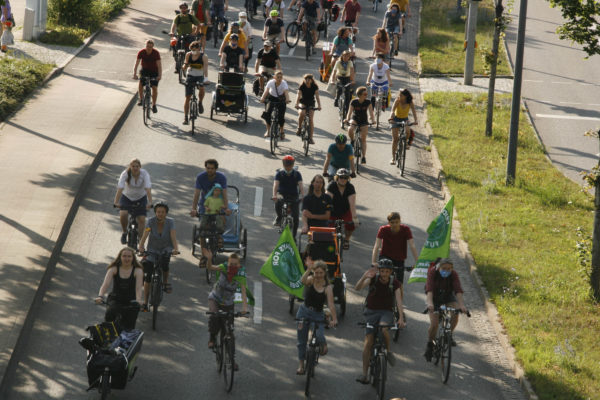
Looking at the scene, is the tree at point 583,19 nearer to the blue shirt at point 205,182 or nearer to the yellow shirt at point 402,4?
the blue shirt at point 205,182

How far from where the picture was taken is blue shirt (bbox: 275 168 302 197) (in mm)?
16203

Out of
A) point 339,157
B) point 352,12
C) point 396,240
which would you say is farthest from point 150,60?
point 352,12

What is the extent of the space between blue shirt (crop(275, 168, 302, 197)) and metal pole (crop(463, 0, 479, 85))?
13.4 m

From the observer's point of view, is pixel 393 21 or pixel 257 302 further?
pixel 393 21

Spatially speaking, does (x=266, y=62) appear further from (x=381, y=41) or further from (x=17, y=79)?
(x=17, y=79)

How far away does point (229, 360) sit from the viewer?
1165 centimetres

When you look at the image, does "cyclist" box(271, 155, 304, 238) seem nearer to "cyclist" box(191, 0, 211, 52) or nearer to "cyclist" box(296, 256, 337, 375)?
"cyclist" box(296, 256, 337, 375)

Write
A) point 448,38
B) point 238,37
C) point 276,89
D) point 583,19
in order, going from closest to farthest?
point 583,19 → point 276,89 → point 238,37 → point 448,38

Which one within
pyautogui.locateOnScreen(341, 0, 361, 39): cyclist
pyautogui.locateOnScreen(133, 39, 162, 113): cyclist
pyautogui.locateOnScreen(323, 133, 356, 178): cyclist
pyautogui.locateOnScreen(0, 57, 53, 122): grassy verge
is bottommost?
pyautogui.locateOnScreen(323, 133, 356, 178): cyclist

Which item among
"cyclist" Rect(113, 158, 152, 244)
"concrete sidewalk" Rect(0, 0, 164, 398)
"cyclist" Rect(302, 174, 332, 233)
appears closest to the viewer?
Answer: "concrete sidewalk" Rect(0, 0, 164, 398)

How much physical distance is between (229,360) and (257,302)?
9.06 feet

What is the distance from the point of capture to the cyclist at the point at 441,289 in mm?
12484

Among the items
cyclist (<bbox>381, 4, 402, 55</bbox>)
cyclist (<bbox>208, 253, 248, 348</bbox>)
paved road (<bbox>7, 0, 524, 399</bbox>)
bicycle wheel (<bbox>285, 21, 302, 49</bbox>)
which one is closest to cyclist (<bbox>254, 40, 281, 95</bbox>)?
paved road (<bbox>7, 0, 524, 399</bbox>)

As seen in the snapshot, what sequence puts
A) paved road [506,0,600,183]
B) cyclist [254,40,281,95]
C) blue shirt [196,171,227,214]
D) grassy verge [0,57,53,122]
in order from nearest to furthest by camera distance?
blue shirt [196,171,227,214] < grassy verge [0,57,53,122] < paved road [506,0,600,183] < cyclist [254,40,281,95]
